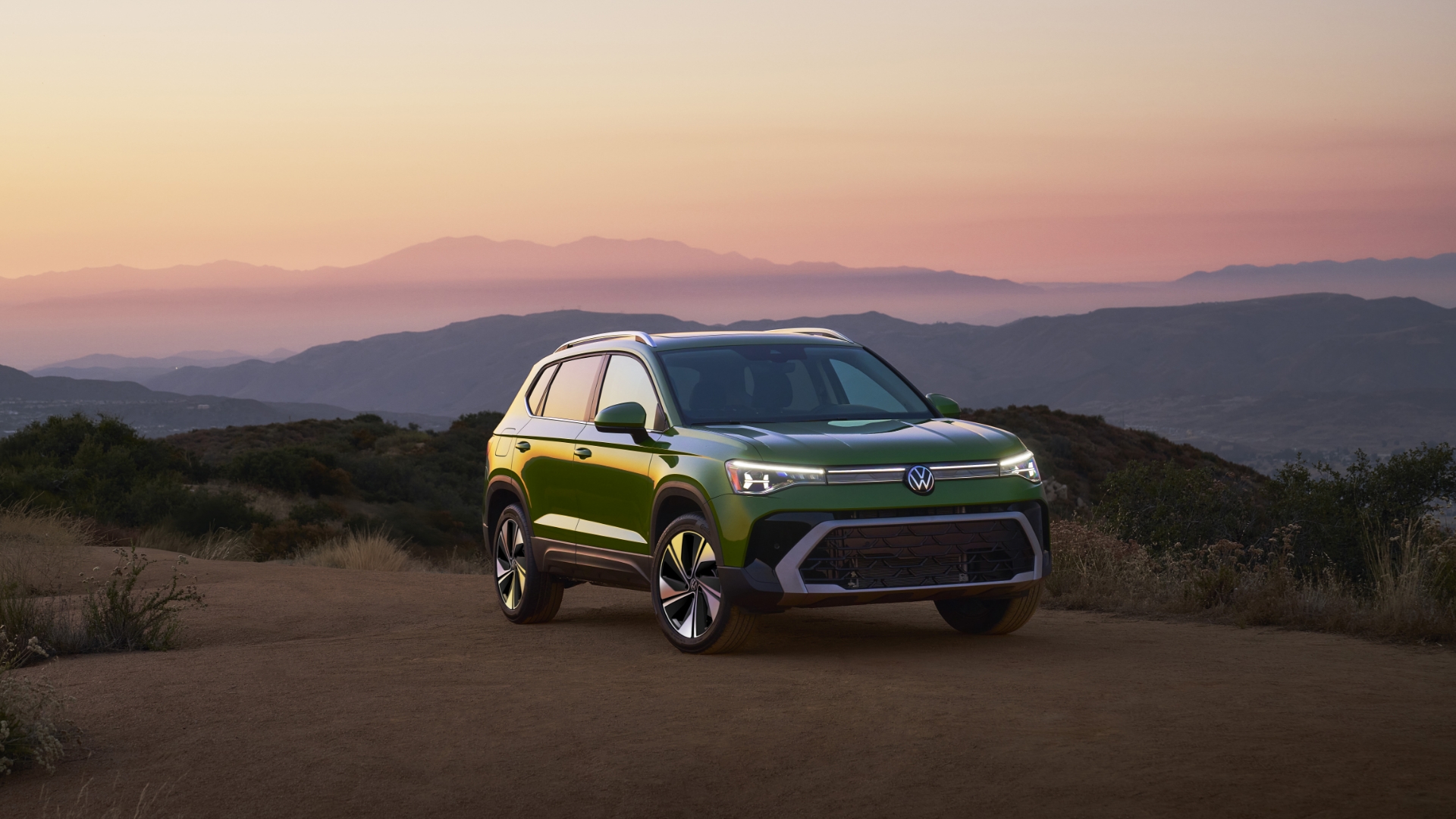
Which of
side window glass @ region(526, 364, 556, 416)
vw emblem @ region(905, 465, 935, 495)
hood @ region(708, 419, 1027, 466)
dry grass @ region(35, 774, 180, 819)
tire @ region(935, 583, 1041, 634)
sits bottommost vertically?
dry grass @ region(35, 774, 180, 819)

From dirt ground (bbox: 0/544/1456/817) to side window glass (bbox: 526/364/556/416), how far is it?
1.98 meters

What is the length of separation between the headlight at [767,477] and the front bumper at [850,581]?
0.98ft

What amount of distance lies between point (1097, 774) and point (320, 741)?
357 cm

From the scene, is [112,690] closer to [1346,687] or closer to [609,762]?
[609,762]

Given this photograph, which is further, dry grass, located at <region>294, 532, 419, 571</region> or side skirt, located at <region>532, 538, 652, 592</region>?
dry grass, located at <region>294, 532, 419, 571</region>

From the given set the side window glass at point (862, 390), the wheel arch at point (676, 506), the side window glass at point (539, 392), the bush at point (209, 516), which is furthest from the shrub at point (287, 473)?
the wheel arch at point (676, 506)

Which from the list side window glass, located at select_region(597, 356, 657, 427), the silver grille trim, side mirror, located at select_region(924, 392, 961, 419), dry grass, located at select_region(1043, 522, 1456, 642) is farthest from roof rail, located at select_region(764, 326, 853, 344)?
dry grass, located at select_region(1043, 522, 1456, 642)

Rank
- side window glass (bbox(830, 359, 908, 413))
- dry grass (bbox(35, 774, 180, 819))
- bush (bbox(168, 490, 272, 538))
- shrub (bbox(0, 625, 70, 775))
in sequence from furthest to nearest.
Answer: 1. bush (bbox(168, 490, 272, 538))
2. side window glass (bbox(830, 359, 908, 413))
3. shrub (bbox(0, 625, 70, 775))
4. dry grass (bbox(35, 774, 180, 819))

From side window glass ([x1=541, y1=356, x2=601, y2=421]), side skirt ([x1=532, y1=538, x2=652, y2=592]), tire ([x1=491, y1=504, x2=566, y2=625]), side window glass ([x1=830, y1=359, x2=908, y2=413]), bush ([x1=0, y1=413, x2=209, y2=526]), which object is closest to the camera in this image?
side skirt ([x1=532, y1=538, x2=652, y2=592])

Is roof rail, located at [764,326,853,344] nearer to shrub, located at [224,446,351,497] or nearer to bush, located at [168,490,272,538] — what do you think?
bush, located at [168,490,272,538]

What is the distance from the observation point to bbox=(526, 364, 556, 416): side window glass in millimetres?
11242

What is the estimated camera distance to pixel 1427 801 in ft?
17.0

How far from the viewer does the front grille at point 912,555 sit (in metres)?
8.26

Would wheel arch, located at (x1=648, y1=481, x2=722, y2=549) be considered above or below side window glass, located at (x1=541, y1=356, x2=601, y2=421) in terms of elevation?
below
